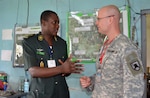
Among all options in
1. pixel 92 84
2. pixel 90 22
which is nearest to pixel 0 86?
pixel 90 22

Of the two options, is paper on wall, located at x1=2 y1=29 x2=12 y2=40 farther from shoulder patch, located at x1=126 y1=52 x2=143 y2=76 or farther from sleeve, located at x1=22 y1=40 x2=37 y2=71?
shoulder patch, located at x1=126 y1=52 x2=143 y2=76

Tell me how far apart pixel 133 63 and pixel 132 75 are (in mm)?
85

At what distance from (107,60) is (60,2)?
1.85 metres

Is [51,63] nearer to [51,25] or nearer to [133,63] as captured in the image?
[51,25]

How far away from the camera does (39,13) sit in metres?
3.26

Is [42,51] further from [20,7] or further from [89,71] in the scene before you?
[20,7]

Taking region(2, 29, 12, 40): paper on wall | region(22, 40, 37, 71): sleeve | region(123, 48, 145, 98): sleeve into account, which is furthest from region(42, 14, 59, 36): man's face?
region(2, 29, 12, 40): paper on wall

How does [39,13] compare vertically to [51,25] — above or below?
above

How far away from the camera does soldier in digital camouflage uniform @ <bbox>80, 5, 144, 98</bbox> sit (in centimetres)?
133

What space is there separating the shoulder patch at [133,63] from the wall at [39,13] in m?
1.21

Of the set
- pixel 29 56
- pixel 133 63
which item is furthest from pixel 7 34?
pixel 133 63

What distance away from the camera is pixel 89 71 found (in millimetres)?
2857

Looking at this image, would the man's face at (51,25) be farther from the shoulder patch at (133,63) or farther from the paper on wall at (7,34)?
the paper on wall at (7,34)

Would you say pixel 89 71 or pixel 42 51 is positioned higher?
pixel 42 51
